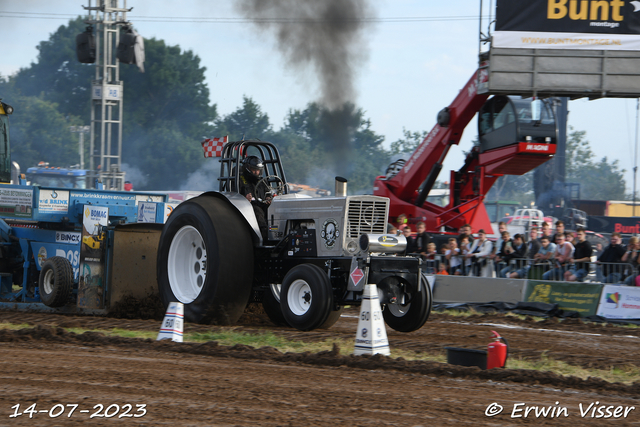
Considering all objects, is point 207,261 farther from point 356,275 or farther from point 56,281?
point 56,281

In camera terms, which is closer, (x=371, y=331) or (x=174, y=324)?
(x=371, y=331)

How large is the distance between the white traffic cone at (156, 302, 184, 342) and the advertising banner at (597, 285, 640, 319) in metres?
7.09

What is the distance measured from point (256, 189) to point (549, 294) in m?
5.70

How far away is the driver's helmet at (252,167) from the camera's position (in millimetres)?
8812

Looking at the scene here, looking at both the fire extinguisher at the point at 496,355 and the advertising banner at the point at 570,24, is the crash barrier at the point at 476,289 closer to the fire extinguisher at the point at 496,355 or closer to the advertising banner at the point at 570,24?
the fire extinguisher at the point at 496,355

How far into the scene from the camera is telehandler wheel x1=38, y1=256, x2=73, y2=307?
9930mm

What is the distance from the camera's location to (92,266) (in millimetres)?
9508

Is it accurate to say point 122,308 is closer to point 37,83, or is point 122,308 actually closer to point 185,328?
point 185,328

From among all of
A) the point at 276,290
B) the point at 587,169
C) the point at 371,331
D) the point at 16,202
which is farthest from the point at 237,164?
the point at 587,169

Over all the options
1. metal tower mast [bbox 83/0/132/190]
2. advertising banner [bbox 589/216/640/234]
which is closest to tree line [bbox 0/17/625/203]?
advertising banner [bbox 589/216/640/234]

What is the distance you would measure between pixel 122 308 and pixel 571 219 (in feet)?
91.9

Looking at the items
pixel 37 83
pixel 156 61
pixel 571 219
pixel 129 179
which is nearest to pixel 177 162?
pixel 129 179

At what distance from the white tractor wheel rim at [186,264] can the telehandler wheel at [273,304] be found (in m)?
0.84

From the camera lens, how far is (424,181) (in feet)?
59.5
